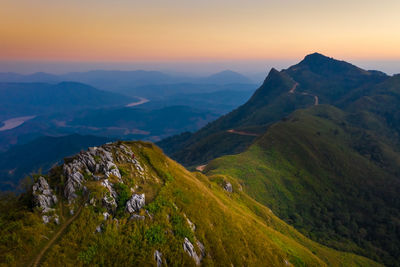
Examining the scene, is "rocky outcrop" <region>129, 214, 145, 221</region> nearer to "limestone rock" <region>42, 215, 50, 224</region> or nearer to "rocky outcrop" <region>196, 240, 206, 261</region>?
"rocky outcrop" <region>196, 240, 206, 261</region>

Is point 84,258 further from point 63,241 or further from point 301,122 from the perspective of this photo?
point 301,122

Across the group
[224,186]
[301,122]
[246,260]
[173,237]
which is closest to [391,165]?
[301,122]

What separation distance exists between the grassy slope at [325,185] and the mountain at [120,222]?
53535 millimetres

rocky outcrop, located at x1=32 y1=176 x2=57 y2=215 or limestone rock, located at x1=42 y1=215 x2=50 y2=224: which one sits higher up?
rocky outcrop, located at x1=32 y1=176 x2=57 y2=215

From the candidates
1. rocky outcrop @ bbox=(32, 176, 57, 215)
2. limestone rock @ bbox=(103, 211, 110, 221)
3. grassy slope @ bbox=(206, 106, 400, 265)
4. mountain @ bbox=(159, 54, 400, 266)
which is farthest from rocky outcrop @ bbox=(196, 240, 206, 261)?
grassy slope @ bbox=(206, 106, 400, 265)

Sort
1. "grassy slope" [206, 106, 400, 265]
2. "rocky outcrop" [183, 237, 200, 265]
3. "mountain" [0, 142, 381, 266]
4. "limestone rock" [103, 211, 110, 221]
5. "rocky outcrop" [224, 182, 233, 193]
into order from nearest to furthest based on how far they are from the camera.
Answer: "mountain" [0, 142, 381, 266]
"limestone rock" [103, 211, 110, 221]
"rocky outcrop" [183, 237, 200, 265]
"rocky outcrop" [224, 182, 233, 193]
"grassy slope" [206, 106, 400, 265]

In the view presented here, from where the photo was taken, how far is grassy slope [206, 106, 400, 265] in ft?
296

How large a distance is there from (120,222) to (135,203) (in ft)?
9.66

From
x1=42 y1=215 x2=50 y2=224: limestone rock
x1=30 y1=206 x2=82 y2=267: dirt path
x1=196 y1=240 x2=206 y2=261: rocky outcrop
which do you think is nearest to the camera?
x1=30 y1=206 x2=82 y2=267: dirt path

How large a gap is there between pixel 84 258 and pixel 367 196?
146542mm

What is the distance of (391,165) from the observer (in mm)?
149000

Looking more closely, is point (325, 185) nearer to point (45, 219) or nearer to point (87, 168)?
point (87, 168)

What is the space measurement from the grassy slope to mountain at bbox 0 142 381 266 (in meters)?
53.5

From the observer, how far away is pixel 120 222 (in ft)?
77.8
